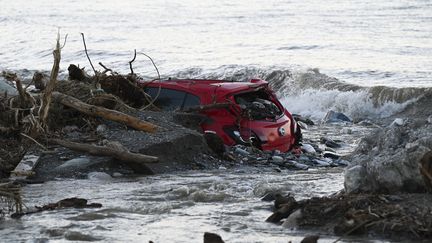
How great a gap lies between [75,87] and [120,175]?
2.62 meters

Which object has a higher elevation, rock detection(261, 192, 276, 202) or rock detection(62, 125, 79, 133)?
rock detection(62, 125, 79, 133)

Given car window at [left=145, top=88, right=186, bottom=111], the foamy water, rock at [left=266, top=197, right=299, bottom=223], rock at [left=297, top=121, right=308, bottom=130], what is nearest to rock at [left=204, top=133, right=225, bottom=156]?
car window at [left=145, top=88, right=186, bottom=111]

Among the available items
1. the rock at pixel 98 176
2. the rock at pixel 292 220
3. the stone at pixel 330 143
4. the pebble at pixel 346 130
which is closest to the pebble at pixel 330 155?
the stone at pixel 330 143

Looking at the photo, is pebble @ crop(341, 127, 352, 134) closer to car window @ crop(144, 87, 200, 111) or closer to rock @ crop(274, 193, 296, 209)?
car window @ crop(144, 87, 200, 111)

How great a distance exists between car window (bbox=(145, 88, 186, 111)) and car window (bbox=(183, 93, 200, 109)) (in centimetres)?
12

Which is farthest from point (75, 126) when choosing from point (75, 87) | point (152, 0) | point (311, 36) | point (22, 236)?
point (152, 0)

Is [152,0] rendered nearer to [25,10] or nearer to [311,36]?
[25,10]

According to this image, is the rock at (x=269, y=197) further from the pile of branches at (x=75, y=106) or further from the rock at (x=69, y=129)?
the rock at (x=69, y=129)

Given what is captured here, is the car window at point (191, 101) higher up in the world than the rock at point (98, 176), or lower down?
higher up

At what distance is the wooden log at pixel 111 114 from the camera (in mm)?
12938

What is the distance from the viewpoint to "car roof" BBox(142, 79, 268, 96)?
13.6 metres

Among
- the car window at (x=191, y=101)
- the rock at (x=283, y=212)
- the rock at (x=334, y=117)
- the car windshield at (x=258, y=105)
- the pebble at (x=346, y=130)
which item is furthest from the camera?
the rock at (x=334, y=117)

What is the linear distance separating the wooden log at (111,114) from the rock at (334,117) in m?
8.37

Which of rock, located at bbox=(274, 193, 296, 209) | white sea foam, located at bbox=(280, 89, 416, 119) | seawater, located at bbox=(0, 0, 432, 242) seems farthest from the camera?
white sea foam, located at bbox=(280, 89, 416, 119)
